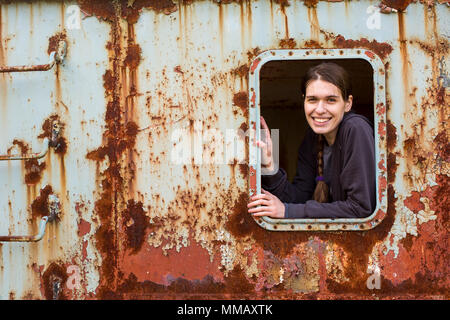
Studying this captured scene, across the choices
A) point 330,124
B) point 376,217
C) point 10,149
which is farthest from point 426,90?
point 10,149

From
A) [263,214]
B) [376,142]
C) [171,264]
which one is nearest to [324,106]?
[376,142]

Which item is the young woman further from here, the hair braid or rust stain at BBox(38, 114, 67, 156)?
rust stain at BBox(38, 114, 67, 156)

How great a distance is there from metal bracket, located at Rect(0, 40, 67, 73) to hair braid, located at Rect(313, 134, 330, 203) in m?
1.49

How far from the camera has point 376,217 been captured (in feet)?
8.11

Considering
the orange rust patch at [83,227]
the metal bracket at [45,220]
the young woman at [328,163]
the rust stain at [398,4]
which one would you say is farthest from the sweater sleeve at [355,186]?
the metal bracket at [45,220]

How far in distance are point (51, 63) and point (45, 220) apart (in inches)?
30.8

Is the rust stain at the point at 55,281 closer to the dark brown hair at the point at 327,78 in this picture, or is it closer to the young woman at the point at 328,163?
the young woman at the point at 328,163

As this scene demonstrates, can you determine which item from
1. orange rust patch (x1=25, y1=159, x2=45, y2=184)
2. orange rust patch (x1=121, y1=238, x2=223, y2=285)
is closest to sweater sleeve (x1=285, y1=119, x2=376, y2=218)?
orange rust patch (x1=121, y1=238, x2=223, y2=285)

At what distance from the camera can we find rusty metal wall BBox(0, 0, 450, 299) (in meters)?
2.49

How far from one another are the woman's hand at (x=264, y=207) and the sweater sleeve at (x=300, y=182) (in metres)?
0.30

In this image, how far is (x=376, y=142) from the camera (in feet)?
8.15

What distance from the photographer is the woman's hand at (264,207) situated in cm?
249
